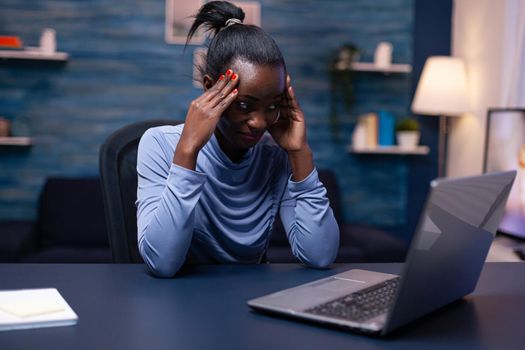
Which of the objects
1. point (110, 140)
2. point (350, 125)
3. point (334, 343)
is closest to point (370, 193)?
point (350, 125)

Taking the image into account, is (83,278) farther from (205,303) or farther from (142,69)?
(142,69)

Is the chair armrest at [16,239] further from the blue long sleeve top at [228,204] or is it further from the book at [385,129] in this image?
the book at [385,129]

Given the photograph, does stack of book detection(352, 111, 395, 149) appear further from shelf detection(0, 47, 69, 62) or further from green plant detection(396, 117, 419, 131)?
shelf detection(0, 47, 69, 62)

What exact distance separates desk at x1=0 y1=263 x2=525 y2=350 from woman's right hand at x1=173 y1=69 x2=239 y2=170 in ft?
0.74

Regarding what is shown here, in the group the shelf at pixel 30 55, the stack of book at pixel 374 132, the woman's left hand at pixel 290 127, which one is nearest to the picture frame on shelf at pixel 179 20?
the shelf at pixel 30 55

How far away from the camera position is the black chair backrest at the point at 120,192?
154 centimetres

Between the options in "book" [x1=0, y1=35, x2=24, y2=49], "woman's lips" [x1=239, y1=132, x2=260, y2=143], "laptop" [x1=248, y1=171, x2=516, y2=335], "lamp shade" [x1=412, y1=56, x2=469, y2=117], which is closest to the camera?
"laptop" [x1=248, y1=171, x2=516, y2=335]

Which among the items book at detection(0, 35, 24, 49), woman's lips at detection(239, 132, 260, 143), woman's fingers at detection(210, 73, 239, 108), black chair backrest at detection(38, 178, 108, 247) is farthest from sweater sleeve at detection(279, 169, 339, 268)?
book at detection(0, 35, 24, 49)

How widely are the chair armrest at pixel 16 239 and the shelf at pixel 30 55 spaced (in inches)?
35.8

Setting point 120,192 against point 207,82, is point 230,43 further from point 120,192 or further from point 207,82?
point 120,192

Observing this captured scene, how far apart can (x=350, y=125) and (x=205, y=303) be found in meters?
3.11

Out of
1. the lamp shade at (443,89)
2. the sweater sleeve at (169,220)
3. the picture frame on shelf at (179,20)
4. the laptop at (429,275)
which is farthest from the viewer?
the picture frame on shelf at (179,20)

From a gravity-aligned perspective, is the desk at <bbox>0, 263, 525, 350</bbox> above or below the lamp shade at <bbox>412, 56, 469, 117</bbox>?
below

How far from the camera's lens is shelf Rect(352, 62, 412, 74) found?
12.6ft
